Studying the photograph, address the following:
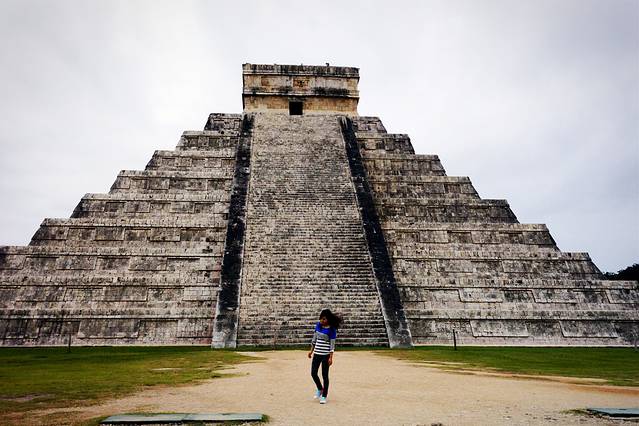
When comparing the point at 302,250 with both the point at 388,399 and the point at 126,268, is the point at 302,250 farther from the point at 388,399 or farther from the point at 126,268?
the point at 388,399

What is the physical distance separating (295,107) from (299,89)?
977mm

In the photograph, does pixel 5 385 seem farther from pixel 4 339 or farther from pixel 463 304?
pixel 463 304

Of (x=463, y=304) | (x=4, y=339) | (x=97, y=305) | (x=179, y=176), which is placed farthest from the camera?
(x=179, y=176)

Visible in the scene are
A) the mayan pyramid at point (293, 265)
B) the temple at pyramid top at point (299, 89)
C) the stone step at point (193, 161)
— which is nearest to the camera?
the mayan pyramid at point (293, 265)

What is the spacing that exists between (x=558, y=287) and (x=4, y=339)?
52.0 feet

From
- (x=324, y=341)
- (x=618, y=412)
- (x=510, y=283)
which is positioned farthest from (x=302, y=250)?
(x=618, y=412)

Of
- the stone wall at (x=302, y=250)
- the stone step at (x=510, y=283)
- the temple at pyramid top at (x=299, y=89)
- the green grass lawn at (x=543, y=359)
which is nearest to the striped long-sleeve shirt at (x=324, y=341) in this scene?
the green grass lawn at (x=543, y=359)

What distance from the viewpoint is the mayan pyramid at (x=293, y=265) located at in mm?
11484

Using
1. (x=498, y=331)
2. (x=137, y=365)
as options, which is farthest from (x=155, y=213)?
(x=498, y=331)

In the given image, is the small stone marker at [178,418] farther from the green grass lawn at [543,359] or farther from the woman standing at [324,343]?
the green grass lawn at [543,359]

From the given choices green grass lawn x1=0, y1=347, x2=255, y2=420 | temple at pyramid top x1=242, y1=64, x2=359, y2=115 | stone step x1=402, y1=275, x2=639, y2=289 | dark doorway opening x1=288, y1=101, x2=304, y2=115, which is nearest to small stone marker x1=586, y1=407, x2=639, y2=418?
green grass lawn x1=0, y1=347, x2=255, y2=420

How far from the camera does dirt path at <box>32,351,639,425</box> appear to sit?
4094 mm

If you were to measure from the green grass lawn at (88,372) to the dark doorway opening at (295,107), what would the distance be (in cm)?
1551

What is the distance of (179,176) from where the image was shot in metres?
16.6
